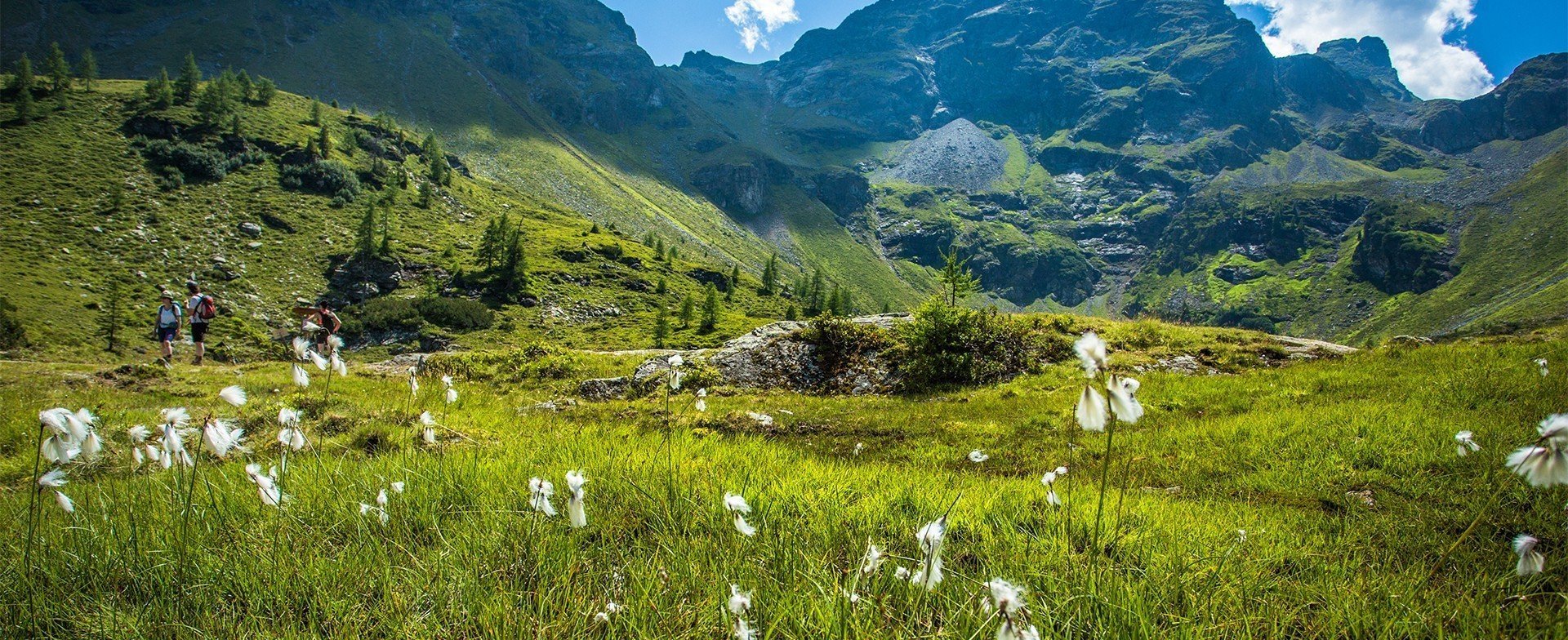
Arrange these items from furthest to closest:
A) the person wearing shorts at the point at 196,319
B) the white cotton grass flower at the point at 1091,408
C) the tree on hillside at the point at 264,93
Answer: the tree on hillside at the point at 264,93 < the person wearing shorts at the point at 196,319 < the white cotton grass flower at the point at 1091,408

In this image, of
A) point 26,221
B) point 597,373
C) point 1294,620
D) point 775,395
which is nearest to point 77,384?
point 597,373

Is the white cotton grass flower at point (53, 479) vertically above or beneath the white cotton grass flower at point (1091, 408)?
beneath

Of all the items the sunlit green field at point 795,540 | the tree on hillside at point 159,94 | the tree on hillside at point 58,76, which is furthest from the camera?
the tree on hillside at point 159,94

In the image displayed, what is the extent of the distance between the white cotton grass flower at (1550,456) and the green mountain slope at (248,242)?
62219 mm

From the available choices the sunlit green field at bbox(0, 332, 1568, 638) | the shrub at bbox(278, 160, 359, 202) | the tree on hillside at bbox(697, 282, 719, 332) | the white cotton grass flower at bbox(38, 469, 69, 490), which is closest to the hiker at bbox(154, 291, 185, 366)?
the sunlit green field at bbox(0, 332, 1568, 638)

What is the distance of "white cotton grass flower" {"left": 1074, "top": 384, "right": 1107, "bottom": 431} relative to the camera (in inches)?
73.6

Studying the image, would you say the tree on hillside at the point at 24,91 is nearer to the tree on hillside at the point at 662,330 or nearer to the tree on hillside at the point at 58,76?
the tree on hillside at the point at 58,76

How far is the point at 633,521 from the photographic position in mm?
3697

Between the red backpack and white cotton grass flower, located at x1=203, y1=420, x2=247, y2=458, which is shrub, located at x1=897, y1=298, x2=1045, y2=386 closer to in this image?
white cotton grass flower, located at x1=203, y1=420, x2=247, y2=458

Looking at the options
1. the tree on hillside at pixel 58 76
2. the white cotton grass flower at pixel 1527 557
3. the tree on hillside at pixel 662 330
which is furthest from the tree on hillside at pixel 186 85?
the white cotton grass flower at pixel 1527 557

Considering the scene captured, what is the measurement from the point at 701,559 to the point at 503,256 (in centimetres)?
9985

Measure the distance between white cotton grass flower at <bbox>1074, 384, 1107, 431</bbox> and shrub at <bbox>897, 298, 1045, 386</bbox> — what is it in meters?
13.7

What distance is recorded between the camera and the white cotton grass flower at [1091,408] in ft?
6.14

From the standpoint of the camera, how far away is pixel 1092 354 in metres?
2.00
